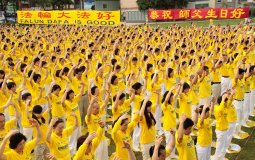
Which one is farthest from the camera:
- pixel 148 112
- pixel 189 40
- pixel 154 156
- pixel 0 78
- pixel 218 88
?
pixel 189 40

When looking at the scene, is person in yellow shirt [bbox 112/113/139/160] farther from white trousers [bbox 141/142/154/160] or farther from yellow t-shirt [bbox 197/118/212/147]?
yellow t-shirt [bbox 197/118/212/147]

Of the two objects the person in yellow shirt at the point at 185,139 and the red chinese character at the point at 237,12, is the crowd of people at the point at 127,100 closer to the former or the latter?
the person in yellow shirt at the point at 185,139

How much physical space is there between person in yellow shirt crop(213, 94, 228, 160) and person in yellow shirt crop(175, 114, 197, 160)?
5.00ft

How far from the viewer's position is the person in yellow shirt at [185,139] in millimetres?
5137

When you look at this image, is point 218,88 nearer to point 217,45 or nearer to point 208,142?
point 217,45

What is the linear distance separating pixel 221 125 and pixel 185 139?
1.71m

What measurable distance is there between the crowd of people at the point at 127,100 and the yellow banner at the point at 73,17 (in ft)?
24.4

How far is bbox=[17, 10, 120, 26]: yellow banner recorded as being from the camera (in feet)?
76.1

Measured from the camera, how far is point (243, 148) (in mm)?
7695

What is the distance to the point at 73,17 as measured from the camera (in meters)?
24.8

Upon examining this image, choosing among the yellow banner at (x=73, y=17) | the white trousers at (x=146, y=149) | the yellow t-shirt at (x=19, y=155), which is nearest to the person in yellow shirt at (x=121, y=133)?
the white trousers at (x=146, y=149)

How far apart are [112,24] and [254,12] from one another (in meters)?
20.2

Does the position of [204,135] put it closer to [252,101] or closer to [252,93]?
[252,93]

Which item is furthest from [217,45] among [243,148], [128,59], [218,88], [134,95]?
[134,95]
